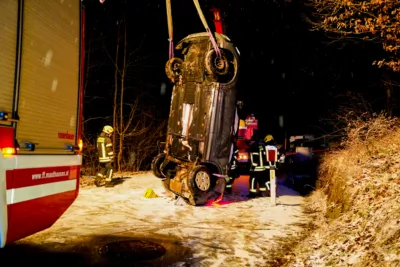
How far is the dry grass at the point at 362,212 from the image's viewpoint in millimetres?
4047

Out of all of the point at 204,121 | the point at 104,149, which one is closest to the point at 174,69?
the point at 204,121

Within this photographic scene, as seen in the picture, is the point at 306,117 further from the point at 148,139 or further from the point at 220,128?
the point at 220,128

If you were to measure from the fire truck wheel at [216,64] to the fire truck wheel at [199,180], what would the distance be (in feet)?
6.96

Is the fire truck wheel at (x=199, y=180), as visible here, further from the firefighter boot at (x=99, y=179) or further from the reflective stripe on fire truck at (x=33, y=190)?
the firefighter boot at (x=99, y=179)

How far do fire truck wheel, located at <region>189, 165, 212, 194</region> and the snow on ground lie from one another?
0.53 m

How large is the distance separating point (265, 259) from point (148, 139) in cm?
1470

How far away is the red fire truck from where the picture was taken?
3.20 m

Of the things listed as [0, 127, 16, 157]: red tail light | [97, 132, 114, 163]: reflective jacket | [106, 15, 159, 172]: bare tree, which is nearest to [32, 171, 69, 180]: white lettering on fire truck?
[0, 127, 16, 157]: red tail light

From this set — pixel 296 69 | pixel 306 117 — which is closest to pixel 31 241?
pixel 296 69

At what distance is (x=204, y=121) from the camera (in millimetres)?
8133

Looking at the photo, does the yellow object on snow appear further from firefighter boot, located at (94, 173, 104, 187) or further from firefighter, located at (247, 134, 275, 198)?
firefighter, located at (247, 134, 275, 198)

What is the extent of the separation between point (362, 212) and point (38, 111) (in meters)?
4.62

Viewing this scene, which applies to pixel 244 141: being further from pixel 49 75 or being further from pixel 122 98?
pixel 122 98

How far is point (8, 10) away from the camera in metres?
3.22
